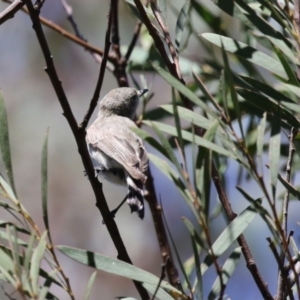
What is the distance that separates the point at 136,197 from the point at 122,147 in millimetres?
566

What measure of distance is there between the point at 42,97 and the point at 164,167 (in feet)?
15.7

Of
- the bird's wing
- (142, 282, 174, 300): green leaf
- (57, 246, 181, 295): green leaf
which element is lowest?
(142, 282, 174, 300): green leaf

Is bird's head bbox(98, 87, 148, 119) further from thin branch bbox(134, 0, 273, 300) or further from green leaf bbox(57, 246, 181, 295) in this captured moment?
green leaf bbox(57, 246, 181, 295)

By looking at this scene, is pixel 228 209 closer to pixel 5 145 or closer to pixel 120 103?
pixel 5 145

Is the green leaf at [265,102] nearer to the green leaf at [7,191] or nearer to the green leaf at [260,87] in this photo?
the green leaf at [260,87]

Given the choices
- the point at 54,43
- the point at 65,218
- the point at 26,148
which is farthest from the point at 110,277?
the point at 54,43

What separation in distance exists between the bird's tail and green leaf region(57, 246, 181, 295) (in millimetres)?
930

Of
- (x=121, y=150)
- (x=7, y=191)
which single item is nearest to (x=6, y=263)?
(x=7, y=191)

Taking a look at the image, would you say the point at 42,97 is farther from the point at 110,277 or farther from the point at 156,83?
the point at 110,277

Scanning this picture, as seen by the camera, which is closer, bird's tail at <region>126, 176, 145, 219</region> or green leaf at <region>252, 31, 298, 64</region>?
green leaf at <region>252, 31, 298, 64</region>

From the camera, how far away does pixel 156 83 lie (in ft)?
18.5

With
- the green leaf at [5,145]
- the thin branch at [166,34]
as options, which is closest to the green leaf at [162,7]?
the thin branch at [166,34]

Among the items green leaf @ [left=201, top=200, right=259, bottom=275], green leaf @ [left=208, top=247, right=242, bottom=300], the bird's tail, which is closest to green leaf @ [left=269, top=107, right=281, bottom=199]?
green leaf @ [left=201, top=200, right=259, bottom=275]

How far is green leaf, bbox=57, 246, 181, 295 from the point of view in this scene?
1.36 metres
